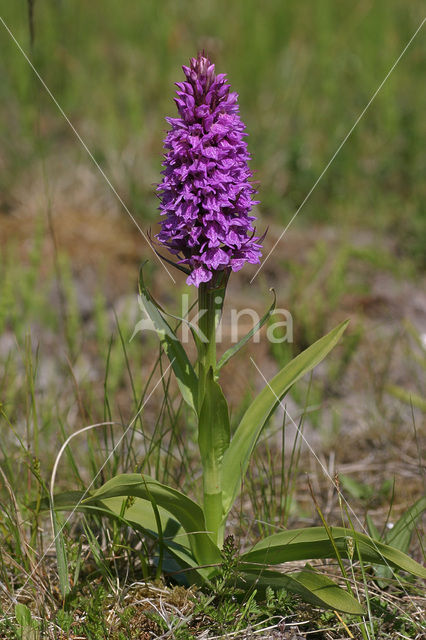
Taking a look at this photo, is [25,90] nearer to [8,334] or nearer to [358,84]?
[8,334]

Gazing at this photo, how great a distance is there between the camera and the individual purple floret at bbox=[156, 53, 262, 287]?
6.52ft

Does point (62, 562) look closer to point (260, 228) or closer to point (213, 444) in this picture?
point (213, 444)

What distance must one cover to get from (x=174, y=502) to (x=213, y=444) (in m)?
0.23

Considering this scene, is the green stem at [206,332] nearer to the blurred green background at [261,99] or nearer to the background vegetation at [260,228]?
the background vegetation at [260,228]

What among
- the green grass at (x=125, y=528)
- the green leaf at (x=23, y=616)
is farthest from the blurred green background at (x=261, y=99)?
the green leaf at (x=23, y=616)

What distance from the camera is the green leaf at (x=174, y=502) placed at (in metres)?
2.07

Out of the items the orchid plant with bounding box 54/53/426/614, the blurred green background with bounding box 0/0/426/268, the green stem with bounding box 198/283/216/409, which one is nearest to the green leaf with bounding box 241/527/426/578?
the orchid plant with bounding box 54/53/426/614

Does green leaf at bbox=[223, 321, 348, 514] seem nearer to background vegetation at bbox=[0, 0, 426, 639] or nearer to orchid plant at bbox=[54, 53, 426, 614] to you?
orchid plant at bbox=[54, 53, 426, 614]

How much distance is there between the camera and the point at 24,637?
209 cm

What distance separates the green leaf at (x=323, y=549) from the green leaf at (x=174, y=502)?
14 centimetres

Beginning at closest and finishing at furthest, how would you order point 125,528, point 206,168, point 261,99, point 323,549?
point 206,168 < point 323,549 < point 125,528 < point 261,99

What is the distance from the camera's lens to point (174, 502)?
2.20 meters

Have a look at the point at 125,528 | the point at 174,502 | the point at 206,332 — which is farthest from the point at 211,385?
the point at 125,528

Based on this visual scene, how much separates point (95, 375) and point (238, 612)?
8.86ft
